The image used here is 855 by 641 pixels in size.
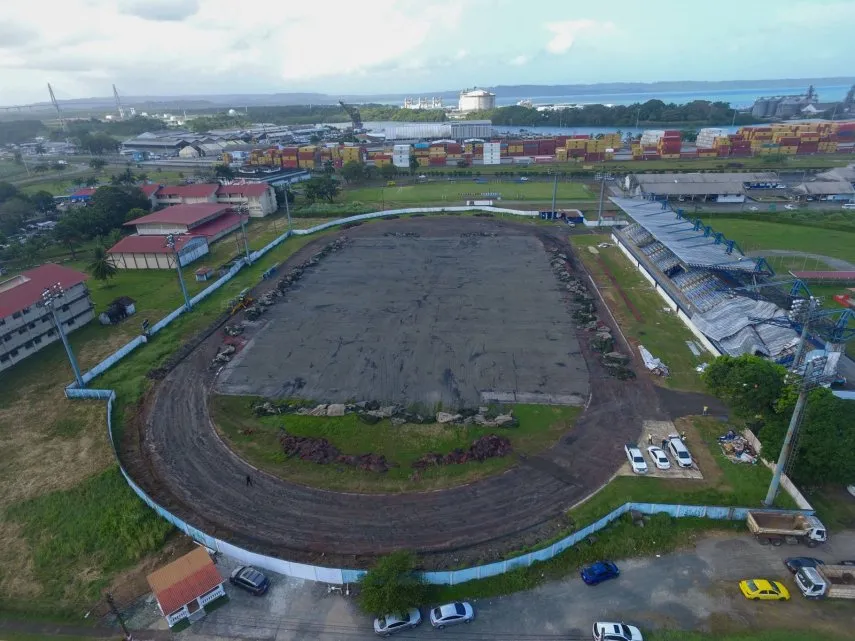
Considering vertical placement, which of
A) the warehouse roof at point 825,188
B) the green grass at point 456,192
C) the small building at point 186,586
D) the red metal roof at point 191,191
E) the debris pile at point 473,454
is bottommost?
the debris pile at point 473,454

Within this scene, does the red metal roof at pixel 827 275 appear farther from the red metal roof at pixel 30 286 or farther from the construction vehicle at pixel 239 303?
the red metal roof at pixel 30 286

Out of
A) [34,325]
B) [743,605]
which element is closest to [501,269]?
[743,605]

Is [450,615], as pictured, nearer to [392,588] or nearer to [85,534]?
[392,588]

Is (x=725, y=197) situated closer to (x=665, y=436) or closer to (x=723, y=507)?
(x=665, y=436)

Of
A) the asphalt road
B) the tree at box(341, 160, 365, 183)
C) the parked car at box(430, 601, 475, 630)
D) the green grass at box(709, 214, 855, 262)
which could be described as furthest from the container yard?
the parked car at box(430, 601, 475, 630)

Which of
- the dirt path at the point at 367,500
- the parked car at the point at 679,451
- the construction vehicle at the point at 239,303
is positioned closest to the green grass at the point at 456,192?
the construction vehicle at the point at 239,303

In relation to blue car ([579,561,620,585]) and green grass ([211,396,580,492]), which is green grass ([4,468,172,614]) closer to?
green grass ([211,396,580,492])

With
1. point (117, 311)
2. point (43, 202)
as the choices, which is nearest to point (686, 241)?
point (117, 311)
